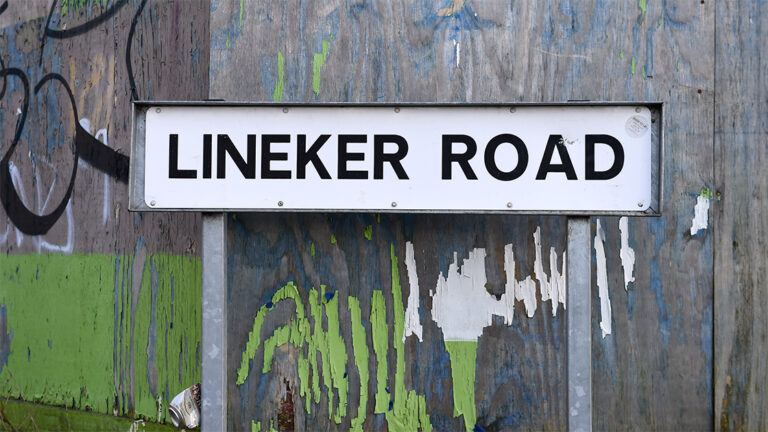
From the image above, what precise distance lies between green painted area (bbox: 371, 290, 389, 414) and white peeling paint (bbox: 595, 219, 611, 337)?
2.08 feet

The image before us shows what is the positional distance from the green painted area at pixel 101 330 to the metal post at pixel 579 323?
1.29m

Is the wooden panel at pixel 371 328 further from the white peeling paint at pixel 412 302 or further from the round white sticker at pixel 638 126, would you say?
the round white sticker at pixel 638 126

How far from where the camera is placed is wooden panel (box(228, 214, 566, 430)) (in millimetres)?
2035

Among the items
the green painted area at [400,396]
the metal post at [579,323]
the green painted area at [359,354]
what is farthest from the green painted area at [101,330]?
the metal post at [579,323]

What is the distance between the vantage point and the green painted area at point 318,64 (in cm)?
205

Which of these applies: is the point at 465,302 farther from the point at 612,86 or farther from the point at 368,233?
the point at 612,86

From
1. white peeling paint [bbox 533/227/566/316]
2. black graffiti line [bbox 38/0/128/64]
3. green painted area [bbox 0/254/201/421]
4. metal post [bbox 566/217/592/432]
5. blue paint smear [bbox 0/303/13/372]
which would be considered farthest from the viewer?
blue paint smear [bbox 0/303/13/372]

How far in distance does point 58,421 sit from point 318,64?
162 centimetres

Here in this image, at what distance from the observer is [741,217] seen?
6.64 feet

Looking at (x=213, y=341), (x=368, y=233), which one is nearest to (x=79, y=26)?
(x=368, y=233)

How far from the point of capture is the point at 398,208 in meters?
1.65

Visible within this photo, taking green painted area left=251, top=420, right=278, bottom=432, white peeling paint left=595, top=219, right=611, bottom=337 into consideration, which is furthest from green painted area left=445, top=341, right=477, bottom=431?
green painted area left=251, top=420, right=278, bottom=432

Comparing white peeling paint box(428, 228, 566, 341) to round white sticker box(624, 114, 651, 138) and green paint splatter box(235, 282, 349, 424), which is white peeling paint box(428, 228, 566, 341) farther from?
round white sticker box(624, 114, 651, 138)

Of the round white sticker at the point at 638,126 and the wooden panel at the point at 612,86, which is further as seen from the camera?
the wooden panel at the point at 612,86
